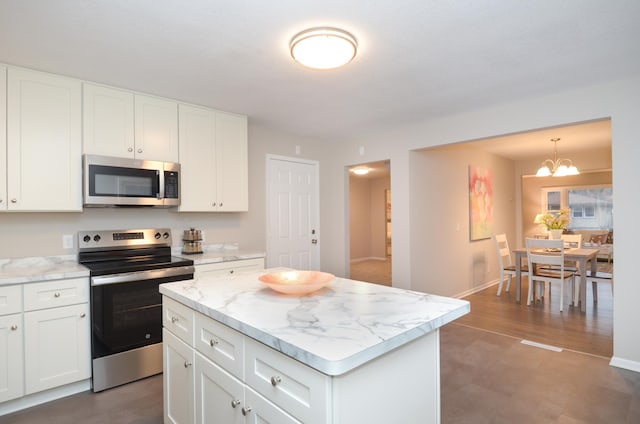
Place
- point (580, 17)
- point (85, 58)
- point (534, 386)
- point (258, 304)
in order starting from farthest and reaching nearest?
point (534, 386)
point (85, 58)
point (580, 17)
point (258, 304)

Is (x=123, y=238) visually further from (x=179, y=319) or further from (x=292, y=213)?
(x=292, y=213)

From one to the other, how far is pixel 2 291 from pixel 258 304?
6.23ft

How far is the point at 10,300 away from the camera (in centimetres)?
223

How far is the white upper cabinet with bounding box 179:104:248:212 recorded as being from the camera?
10.8ft

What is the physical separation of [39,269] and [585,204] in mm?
9878

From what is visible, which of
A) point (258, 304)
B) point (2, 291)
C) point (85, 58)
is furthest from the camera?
point (85, 58)

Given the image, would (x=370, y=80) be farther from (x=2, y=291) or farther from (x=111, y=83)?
(x=2, y=291)

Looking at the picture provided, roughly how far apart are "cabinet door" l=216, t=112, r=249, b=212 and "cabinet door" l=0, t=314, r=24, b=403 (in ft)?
5.82

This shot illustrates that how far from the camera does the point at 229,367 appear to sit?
1.38 m

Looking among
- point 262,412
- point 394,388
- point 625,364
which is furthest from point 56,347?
point 625,364

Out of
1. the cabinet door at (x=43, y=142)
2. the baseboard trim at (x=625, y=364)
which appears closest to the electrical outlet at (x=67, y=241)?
the cabinet door at (x=43, y=142)

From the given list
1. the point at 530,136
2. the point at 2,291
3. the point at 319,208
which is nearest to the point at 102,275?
the point at 2,291

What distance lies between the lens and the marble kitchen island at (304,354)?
1.02 meters

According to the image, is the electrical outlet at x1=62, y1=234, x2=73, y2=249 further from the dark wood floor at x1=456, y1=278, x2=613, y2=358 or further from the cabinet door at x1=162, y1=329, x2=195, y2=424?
the dark wood floor at x1=456, y1=278, x2=613, y2=358
